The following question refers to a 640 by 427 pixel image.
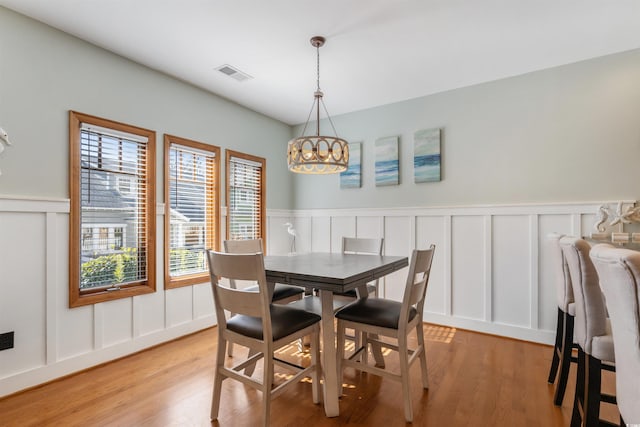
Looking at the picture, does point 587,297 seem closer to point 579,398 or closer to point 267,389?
point 579,398

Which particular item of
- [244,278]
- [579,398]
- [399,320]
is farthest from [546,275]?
[244,278]

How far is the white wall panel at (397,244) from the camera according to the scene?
145 inches

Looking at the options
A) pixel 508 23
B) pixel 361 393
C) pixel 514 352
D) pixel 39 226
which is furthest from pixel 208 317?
pixel 508 23

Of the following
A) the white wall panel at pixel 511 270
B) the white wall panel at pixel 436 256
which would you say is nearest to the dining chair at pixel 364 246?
the white wall panel at pixel 436 256

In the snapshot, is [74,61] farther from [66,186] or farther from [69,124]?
[66,186]

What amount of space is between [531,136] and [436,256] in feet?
4.89

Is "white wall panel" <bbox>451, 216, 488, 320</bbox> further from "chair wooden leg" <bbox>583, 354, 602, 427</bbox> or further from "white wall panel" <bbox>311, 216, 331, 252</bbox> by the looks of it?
"chair wooden leg" <bbox>583, 354, 602, 427</bbox>

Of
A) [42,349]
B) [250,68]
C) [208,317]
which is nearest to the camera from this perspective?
[42,349]

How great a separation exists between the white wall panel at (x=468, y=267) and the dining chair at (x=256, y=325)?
6.71 ft

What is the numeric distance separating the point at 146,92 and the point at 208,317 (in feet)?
7.61

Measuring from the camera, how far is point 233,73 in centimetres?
308

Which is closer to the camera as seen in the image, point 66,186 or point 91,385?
point 91,385

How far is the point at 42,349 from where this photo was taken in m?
2.24

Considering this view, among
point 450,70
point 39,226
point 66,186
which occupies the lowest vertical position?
point 39,226
